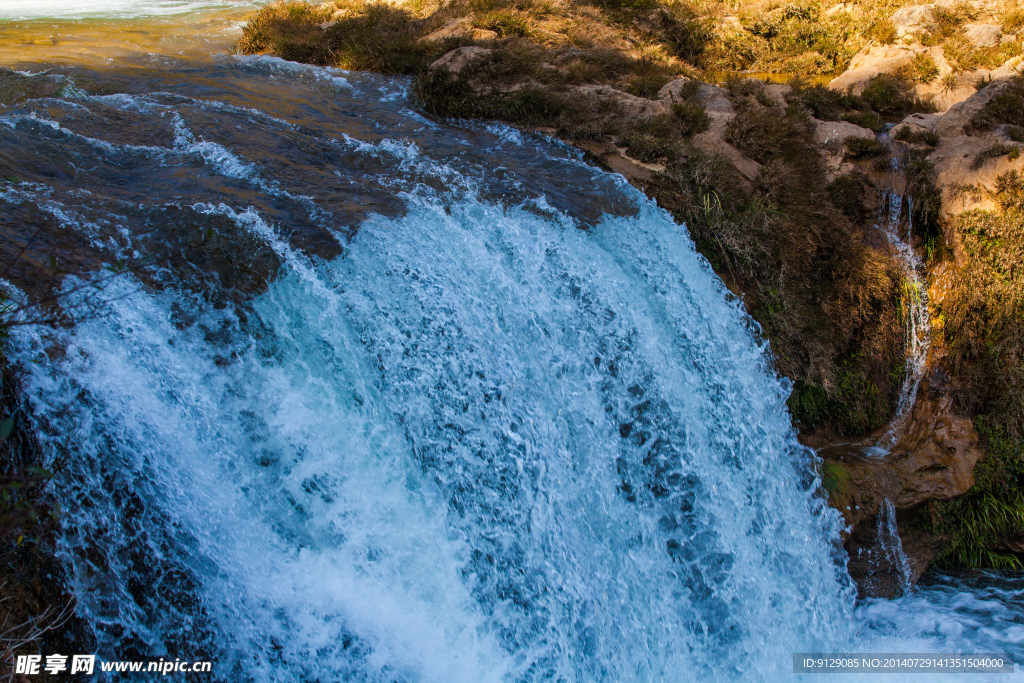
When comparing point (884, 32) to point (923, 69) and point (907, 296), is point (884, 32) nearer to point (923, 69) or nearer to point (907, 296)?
point (923, 69)

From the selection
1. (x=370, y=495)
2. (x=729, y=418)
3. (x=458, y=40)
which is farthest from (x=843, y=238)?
(x=458, y=40)

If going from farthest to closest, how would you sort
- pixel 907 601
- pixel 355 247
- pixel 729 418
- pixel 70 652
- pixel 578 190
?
pixel 578 190, pixel 907 601, pixel 729 418, pixel 355 247, pixel 70 652

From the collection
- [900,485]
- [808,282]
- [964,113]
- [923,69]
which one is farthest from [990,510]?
[923,69]

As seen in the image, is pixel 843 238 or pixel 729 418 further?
pixel 843 238

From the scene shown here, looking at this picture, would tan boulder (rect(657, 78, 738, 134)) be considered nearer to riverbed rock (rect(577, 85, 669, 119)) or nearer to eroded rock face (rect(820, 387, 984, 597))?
riverbed rock (rect(577, 85, 669, 119))

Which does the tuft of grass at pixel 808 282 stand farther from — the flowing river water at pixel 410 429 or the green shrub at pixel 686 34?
the green shrub at pixel 686 34

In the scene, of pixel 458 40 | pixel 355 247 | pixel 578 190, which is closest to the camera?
pixel 355 247

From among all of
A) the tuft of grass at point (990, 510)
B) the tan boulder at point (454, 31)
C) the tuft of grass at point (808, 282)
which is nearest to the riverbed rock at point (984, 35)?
the tuft of grass at point (808, 282)

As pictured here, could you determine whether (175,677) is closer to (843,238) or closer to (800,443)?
(800,443)
